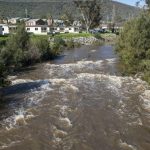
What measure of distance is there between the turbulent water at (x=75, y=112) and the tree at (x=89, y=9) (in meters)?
64.4

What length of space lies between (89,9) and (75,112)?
8261 centimetres

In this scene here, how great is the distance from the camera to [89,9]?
10688 centimetres

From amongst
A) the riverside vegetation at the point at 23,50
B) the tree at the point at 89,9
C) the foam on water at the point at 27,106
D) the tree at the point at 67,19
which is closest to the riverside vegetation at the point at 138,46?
the foam on water at the point at 27,106

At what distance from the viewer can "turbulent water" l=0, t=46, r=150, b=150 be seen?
2191cm

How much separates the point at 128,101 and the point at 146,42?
14.5 meters

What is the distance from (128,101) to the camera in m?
30.8

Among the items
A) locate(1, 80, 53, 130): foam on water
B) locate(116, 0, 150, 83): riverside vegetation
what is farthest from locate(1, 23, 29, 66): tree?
locate(116, 0, 150, 83): riverside vegetation

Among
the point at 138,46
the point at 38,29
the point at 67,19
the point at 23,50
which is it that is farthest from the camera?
the point at 67,19

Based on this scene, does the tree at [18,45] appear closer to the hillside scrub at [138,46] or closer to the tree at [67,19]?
the hillside scrub at [138,46]

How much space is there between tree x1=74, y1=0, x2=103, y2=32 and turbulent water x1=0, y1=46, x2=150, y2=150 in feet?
211

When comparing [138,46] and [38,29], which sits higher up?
[138,46]

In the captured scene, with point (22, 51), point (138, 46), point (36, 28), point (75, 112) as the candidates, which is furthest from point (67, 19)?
point (75, 112)

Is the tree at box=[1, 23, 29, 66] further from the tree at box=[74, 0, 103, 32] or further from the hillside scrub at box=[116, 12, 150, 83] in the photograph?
the tree at box=[74, 0, 103, 32]

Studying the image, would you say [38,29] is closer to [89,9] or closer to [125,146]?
[89,9]
